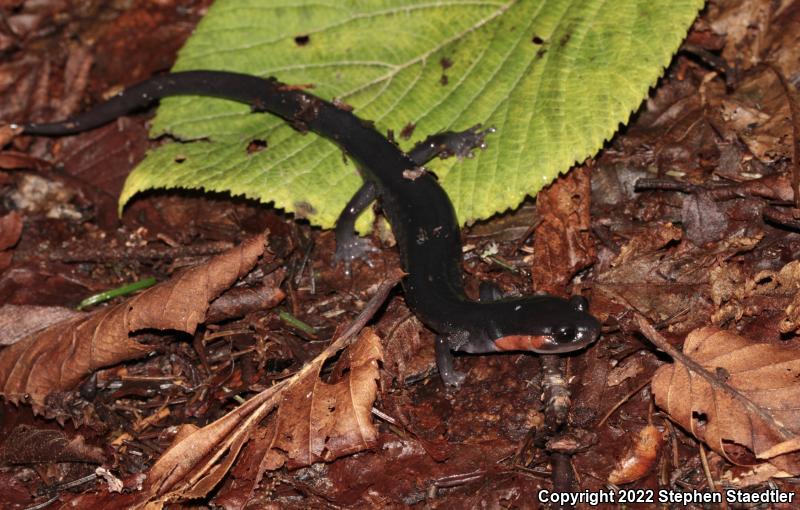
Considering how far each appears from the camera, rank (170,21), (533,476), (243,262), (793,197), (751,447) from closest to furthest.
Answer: (751,447) < (533,476) < (793,197) < (243,262) < (170,21)

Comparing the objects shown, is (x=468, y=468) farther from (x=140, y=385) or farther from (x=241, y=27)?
(x=241, y=27)

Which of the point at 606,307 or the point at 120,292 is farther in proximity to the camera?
the point at 120,292

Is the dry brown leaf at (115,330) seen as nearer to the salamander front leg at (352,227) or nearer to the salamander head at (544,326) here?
the salamander front leg at (352,227)

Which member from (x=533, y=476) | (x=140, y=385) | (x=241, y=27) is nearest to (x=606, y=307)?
(x=533, y=476)

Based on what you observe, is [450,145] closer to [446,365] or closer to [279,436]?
[446,365]

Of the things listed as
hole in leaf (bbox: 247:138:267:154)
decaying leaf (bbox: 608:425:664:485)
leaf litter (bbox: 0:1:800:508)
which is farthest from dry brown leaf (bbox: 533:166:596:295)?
hole in leaf (bbox: 247:138:267:154)

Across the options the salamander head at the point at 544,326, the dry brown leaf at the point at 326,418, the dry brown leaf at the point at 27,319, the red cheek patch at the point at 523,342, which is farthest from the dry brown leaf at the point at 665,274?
the dry brown leaf at the point at 27,319

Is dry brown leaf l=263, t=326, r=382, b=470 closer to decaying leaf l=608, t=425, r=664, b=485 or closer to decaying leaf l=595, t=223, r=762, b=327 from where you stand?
decaying leaf l=608, t=425, r=664, b=485
